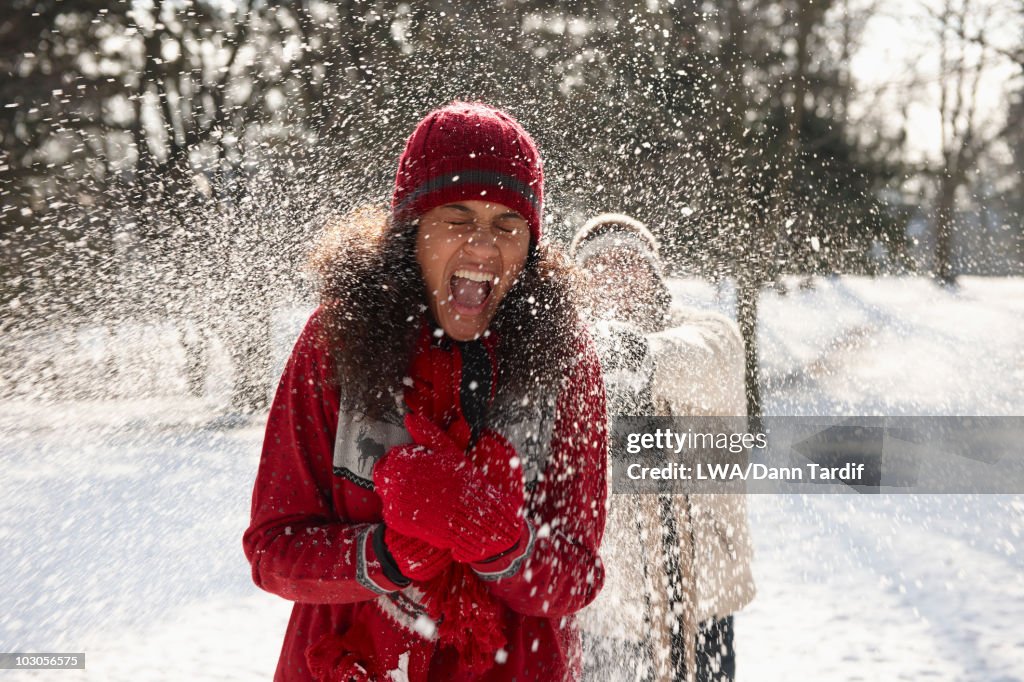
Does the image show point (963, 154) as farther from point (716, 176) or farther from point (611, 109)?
point (611, 109)

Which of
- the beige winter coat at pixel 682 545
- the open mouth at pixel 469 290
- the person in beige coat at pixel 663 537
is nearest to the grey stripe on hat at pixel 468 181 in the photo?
the open mouth at pixel 469 290

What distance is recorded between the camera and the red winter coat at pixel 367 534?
1.07 metres

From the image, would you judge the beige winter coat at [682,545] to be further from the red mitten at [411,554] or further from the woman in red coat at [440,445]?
the red mitten at [411,554]

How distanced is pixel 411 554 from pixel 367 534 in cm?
7

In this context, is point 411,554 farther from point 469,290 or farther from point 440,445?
point 469,290

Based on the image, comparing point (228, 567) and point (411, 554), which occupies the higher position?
point (411, 554)

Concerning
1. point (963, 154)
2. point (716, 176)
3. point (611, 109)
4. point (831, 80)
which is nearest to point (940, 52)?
point (963, 154)

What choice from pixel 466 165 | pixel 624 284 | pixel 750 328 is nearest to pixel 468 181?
pixel 466 165

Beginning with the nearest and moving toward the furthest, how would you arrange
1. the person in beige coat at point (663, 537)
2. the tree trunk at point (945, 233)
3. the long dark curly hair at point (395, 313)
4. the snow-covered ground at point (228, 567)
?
the long dark curly hair at point (395, 313)
the person in beige coat at point (663, 537)
the snow-covered ground at point (228, 567)
the tree trunk at point (945, 233)

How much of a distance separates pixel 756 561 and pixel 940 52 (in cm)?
755

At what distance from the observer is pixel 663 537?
91.4 inches

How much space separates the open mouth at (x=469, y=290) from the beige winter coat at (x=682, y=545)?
4.01ft

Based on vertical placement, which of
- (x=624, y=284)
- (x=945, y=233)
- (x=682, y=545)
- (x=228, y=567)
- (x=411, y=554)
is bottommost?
(x=228, y=567)

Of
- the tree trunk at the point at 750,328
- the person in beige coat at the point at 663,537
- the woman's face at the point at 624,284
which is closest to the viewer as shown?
the person in beige coat at the point at 663,537
